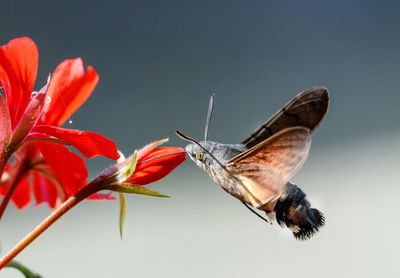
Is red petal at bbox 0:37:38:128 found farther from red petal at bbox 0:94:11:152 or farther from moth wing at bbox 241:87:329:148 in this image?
moth wing at bbox 241:87:329:148

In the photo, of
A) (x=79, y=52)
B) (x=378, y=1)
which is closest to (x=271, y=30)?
(x=378, y=1)

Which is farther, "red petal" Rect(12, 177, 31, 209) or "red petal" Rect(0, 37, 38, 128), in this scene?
"red petal" Rect(12, 177, 31, 209)

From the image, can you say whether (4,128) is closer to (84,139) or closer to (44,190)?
(84,139)

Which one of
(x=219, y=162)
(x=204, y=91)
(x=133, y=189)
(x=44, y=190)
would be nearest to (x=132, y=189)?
(x=133, y=189)

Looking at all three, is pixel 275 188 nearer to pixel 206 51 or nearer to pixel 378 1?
pixel 206 51

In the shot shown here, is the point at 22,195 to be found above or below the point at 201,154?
below

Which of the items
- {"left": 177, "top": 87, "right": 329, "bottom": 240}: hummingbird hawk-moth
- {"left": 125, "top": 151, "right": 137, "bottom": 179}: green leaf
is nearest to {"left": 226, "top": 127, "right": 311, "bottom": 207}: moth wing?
{"left": 177, "top": 87, "right": 329, "bottom": 240}: hummingbird hawk-moth
